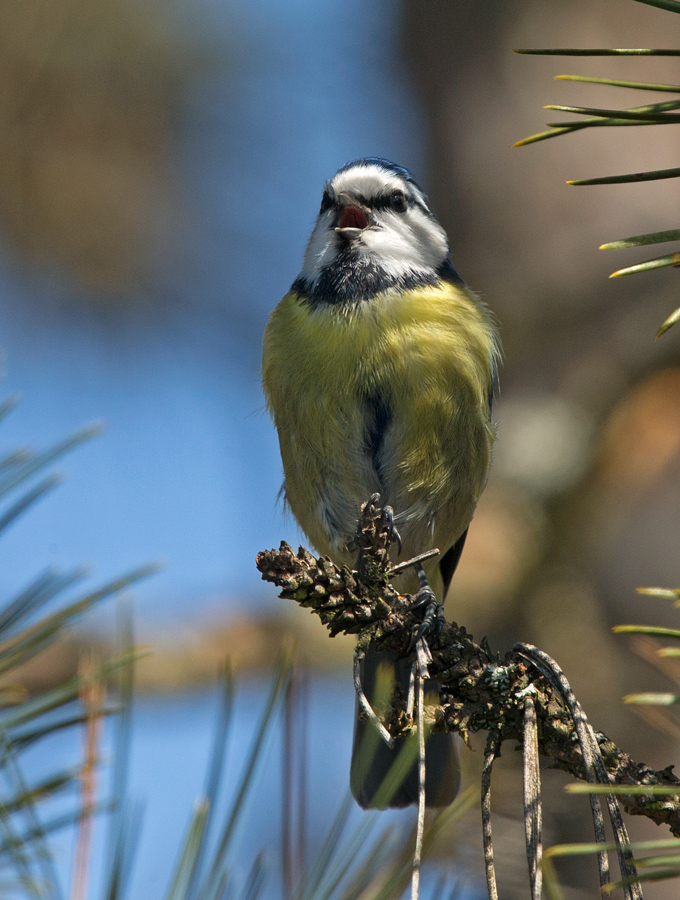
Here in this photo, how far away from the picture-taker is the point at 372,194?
9.12ft

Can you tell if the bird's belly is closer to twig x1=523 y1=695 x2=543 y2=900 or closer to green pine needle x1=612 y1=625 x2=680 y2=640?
twig x1=523 y1=695 x2=543 y2=900

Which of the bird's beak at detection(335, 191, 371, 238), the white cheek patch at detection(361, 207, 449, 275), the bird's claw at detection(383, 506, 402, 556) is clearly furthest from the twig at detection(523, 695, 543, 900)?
the bird's beak at detection(335, 191, 371, 238)

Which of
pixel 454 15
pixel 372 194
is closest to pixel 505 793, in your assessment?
pixel 372 194

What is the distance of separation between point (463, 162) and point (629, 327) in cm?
128

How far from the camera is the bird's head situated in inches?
102

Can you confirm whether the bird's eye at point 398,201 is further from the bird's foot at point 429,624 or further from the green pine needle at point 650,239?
the green pine needle at point 650,239

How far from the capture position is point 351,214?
2791 millimetres

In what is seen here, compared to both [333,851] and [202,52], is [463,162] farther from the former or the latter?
[333,851]

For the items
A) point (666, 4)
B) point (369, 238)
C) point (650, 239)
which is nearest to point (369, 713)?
point (650, 239)

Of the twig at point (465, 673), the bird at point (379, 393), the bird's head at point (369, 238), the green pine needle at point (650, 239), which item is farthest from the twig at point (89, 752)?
the bird's head at point (369, 238)

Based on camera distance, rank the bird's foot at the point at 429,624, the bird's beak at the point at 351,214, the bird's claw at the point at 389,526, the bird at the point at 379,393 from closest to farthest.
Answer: the bird's foot at the point at 429,624, the bird's claw at the point at 389,526, the bird at the point at 379,393, the bird's beak at the point at 351,214

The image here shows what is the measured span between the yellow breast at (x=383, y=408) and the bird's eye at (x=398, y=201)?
0.39 meters

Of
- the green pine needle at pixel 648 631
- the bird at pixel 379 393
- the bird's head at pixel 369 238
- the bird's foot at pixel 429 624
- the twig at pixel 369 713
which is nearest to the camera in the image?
the green pine needle at pixel 648 631

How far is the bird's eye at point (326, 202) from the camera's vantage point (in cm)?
284
